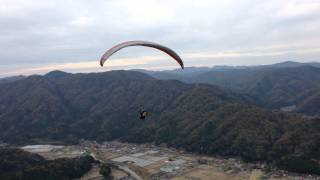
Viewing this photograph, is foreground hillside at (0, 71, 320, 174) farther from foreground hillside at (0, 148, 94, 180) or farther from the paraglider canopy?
the paraglider canopy

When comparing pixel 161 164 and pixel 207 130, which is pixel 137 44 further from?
pixel 207 130

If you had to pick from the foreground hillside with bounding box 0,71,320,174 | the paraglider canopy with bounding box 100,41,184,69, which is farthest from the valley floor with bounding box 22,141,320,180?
the paraglider canopy with bounding box 100,41,184,69

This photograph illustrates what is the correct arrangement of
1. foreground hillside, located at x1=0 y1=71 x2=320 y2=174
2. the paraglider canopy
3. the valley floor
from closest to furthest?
the paraglider canopy
the valley floor
foreground hillside, located at x1=0 y1=71 x2=320 y2=174

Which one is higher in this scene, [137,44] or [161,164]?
[137,44]

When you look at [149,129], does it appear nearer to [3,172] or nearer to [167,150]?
[167,150]

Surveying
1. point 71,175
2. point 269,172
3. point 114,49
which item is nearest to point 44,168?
point 71,175

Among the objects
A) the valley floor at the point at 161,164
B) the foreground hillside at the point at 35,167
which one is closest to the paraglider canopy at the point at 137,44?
the valley floor at the point at 161,164

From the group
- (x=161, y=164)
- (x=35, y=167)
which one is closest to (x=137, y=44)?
(x=35, y=167)

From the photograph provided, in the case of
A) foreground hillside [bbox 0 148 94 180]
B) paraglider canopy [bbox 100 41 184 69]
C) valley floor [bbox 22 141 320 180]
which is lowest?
valley floor [bbox 22 141 320 180]
